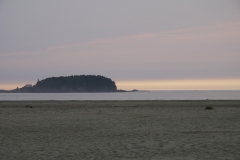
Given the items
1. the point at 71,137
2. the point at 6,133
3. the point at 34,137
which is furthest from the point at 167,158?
the point at 6,133

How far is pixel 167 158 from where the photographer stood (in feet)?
34.1

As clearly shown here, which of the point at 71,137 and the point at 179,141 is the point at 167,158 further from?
the point at 71,137

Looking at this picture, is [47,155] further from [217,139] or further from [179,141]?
[217,139]

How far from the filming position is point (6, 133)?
16594 mm

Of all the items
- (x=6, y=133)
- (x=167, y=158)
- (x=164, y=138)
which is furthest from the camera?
(x=6, y=133)

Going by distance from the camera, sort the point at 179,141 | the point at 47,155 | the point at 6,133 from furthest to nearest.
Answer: the point at 6,133, the point at 179,141, the point at 47,155

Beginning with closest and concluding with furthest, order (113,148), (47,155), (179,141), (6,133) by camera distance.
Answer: (47,155) → (113,148) → (179,141) → (6,133)

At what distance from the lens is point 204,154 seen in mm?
10969

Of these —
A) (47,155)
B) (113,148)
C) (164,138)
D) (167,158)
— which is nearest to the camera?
(167,158)

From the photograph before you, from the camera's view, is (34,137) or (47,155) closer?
(47,155)

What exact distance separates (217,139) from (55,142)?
6259mm

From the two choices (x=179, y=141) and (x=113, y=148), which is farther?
(x=179, y=141)

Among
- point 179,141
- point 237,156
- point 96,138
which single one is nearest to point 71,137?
point 96,138

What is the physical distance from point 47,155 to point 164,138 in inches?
207
